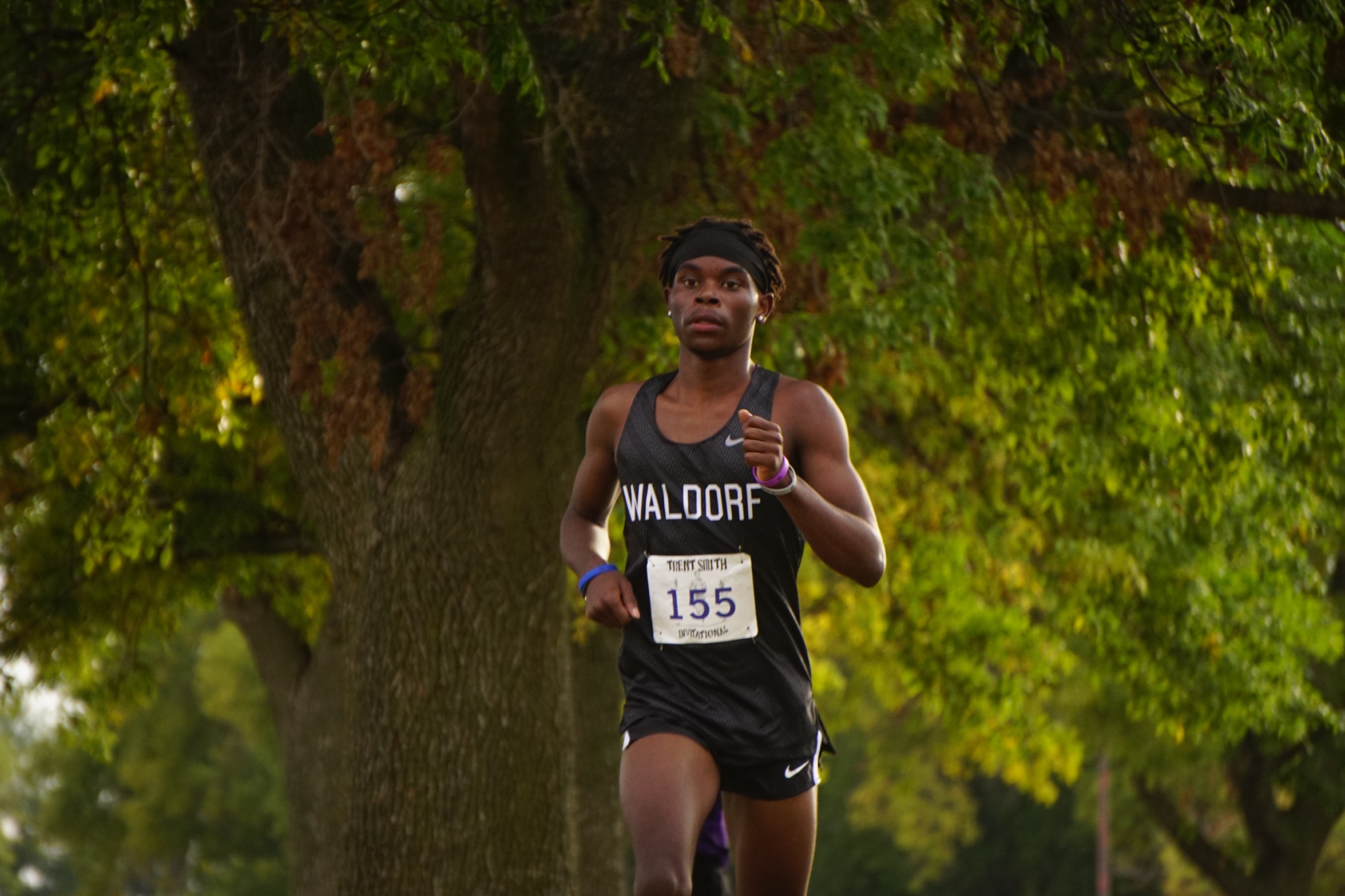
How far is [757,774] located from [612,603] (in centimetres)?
60

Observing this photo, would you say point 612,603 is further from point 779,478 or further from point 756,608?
point 779,478

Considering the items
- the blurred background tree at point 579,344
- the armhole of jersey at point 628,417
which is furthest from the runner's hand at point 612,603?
the blurred background tree at point 579,344

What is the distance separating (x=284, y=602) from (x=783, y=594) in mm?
10324

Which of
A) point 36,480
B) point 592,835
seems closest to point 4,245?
point 36,480

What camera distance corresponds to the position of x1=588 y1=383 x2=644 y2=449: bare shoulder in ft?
15.8

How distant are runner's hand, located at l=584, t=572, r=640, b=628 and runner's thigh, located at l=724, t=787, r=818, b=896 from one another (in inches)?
23.6

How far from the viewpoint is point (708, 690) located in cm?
446

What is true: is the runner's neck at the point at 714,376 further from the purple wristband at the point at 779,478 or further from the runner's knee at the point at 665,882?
the runner's knee at the point at 665,882

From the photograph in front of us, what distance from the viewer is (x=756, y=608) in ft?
14.7

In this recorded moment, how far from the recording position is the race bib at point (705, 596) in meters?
4.44

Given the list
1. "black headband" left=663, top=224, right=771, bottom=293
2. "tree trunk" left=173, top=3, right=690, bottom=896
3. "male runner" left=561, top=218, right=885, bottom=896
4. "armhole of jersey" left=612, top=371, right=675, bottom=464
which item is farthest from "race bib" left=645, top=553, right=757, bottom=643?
"tree trunk" left=173, top=3, right=690, bottom=896

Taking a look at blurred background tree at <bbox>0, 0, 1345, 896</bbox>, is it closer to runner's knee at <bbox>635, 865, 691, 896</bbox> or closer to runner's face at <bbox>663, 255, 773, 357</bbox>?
runner's face at <bbox>663, 255, 773, 357</bbox>

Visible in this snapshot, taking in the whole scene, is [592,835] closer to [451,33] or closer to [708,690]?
[451,33]

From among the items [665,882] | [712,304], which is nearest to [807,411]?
[712,304]
